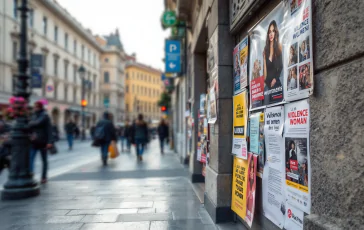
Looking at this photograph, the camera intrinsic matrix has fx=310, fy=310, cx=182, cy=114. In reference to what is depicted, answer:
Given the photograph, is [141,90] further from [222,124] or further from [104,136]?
[222,124]

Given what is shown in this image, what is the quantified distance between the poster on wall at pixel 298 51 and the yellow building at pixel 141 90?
6981 cm

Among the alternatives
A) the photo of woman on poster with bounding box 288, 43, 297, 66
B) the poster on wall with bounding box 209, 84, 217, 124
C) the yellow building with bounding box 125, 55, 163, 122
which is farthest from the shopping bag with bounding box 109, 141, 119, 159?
the yellow building with bounding box 125, 55, 163, 122

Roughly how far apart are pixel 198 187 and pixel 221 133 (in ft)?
8.92

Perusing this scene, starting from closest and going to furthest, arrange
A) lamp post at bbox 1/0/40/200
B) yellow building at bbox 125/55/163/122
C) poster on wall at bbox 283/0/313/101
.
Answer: poster on wall at bbox 283/0/313/101
lamp post at bbox 1/0/40/200
yellow building at bbox 125/55/163/122

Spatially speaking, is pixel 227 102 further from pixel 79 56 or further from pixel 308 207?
pixel 79 56

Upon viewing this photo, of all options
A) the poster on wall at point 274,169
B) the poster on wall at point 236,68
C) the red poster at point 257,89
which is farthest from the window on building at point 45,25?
the poster on wall at point 274,169

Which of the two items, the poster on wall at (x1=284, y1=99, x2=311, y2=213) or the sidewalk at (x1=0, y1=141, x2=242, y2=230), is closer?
the poster on wall at (x1=284, y1=99, x2=311, y2=213)

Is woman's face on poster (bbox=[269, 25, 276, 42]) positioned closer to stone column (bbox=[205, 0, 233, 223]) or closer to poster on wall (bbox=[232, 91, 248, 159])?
poster on wall (bbox=[232, 91, 248, 159])

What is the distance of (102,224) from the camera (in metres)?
4.13

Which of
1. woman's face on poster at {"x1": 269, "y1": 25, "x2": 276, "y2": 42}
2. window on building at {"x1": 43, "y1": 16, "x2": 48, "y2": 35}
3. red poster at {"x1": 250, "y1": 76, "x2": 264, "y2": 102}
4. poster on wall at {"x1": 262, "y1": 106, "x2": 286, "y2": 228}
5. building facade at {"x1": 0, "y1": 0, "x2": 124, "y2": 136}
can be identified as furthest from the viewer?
window on building at {"x1": 43, "y1": 16, "x2": 48, "y2": 35}

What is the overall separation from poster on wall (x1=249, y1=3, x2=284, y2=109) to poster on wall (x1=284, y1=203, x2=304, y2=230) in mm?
918

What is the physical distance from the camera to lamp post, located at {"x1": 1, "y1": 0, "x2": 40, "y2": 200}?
581cm

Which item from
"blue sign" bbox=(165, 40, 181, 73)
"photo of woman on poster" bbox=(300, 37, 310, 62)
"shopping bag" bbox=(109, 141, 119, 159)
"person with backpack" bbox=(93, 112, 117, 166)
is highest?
"blue sign" bbox=(165, 40, 181, 73)

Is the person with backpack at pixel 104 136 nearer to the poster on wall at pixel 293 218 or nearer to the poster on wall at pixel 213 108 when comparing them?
the poster on wall at pixel 213 108
